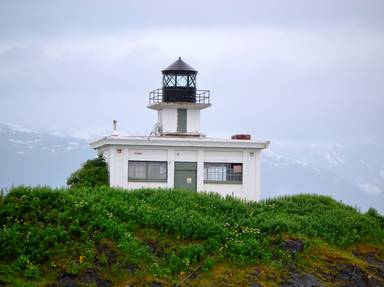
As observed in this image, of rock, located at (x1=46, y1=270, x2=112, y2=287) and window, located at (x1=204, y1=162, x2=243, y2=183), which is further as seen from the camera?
window, located at (x1=204, y1=162, x2=243, y2=183)

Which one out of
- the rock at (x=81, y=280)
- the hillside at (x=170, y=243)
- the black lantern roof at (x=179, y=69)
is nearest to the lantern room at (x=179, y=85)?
the black lantern roof at (x=179, y=69)

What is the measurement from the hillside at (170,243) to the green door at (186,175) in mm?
8451

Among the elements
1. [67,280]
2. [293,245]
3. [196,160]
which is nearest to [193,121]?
[196,160]

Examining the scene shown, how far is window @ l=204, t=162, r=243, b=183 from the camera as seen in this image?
5791 centimetres

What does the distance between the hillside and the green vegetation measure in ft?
27.9

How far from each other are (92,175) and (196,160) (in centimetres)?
518

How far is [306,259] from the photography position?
4456cm

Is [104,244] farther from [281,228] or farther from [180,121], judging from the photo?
[180,121]

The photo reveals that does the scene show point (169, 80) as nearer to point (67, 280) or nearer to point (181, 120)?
point (181, 120)

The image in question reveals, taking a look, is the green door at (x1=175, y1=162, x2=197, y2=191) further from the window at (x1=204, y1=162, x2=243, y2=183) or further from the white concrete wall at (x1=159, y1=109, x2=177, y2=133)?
the white concrete wall at (x1=159, y1=109, x2=177, y2=133)

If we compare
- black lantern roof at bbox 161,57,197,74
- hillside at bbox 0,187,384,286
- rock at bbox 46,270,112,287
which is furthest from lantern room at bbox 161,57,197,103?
rock at bbox 46,270,112,287

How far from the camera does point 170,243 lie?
43906 millimetres

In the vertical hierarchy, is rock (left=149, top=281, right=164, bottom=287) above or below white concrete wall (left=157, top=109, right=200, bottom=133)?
below

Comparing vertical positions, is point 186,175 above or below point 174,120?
below
